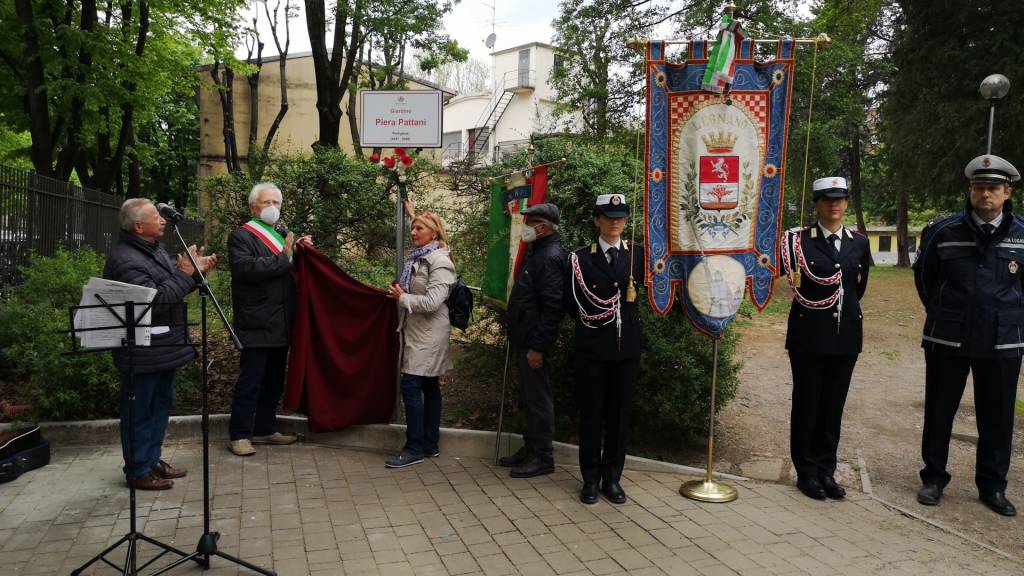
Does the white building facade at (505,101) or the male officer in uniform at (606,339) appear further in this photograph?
the white building facade at (505,101)

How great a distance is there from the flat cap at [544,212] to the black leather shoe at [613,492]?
189cm

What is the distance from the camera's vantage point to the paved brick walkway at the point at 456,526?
163 inches

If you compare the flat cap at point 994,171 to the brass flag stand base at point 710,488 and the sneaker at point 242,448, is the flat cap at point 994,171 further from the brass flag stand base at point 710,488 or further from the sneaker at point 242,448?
the sneaker at point 242,448

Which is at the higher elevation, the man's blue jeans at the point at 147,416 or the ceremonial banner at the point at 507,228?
the ceremonial banner at the point at 507,228

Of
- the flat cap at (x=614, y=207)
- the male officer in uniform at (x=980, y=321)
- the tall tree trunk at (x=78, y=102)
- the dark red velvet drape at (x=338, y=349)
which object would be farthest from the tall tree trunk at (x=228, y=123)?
the male officer in uniform at (x=980, y=321)

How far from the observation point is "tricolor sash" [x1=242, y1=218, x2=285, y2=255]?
5.83m

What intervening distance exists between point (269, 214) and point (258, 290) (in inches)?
23.5

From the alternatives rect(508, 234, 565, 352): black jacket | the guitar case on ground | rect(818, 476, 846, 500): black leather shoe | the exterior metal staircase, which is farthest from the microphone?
the exterior metal staircase

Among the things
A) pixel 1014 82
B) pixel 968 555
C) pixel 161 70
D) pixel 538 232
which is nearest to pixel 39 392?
pixel 538 232

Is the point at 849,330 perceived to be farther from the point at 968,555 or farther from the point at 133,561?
the point at 133,561

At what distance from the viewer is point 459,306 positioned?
5.92 m

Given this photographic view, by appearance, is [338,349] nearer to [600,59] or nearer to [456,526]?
[456,526]

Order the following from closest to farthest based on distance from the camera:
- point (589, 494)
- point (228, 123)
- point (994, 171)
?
point (994, 171) → point (589, 494) → point (228, 123)

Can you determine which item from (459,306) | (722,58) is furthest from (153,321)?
(722,58)
